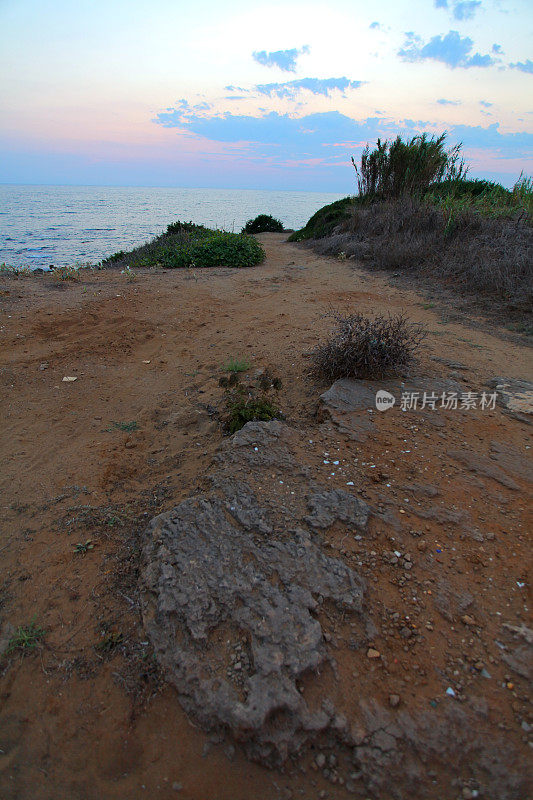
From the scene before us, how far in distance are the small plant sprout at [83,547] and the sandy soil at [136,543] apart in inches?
1.6

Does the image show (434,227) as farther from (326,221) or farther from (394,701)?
(394,701)

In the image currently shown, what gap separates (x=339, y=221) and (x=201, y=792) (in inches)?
541

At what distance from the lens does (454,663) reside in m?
1.55

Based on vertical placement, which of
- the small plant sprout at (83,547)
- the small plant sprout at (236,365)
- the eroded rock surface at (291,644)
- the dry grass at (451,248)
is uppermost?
the dry grass at (451,248)

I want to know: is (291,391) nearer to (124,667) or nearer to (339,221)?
(124,667)

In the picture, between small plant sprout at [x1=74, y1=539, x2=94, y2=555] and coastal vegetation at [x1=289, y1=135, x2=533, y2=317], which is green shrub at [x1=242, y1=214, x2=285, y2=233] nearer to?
coastal vegetation at [x1=289, y1=135, x2=533, y2=317]

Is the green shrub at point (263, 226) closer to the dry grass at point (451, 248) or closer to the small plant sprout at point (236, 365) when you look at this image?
the dry grass at point (451, 248)

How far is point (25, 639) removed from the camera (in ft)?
5.69

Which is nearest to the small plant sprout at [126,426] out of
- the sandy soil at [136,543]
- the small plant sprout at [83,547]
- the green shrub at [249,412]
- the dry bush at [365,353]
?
the sandy soil at [136,543]

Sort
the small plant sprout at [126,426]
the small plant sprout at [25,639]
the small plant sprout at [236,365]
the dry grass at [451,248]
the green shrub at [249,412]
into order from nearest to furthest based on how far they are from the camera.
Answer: the small plant sprout at [25,639], the green shrub at [249,412], the small plant sprout at [126,426], the small plant sprout at [236,365], the dry grass at [451,248]

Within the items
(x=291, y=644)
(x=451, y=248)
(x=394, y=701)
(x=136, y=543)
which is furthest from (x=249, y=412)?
(x=451, y=248)

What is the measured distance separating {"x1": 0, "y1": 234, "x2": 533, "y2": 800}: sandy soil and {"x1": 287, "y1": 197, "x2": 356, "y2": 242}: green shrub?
9303mm

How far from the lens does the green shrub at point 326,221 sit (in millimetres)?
13040

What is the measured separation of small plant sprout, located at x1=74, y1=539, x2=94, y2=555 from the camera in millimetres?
2152
